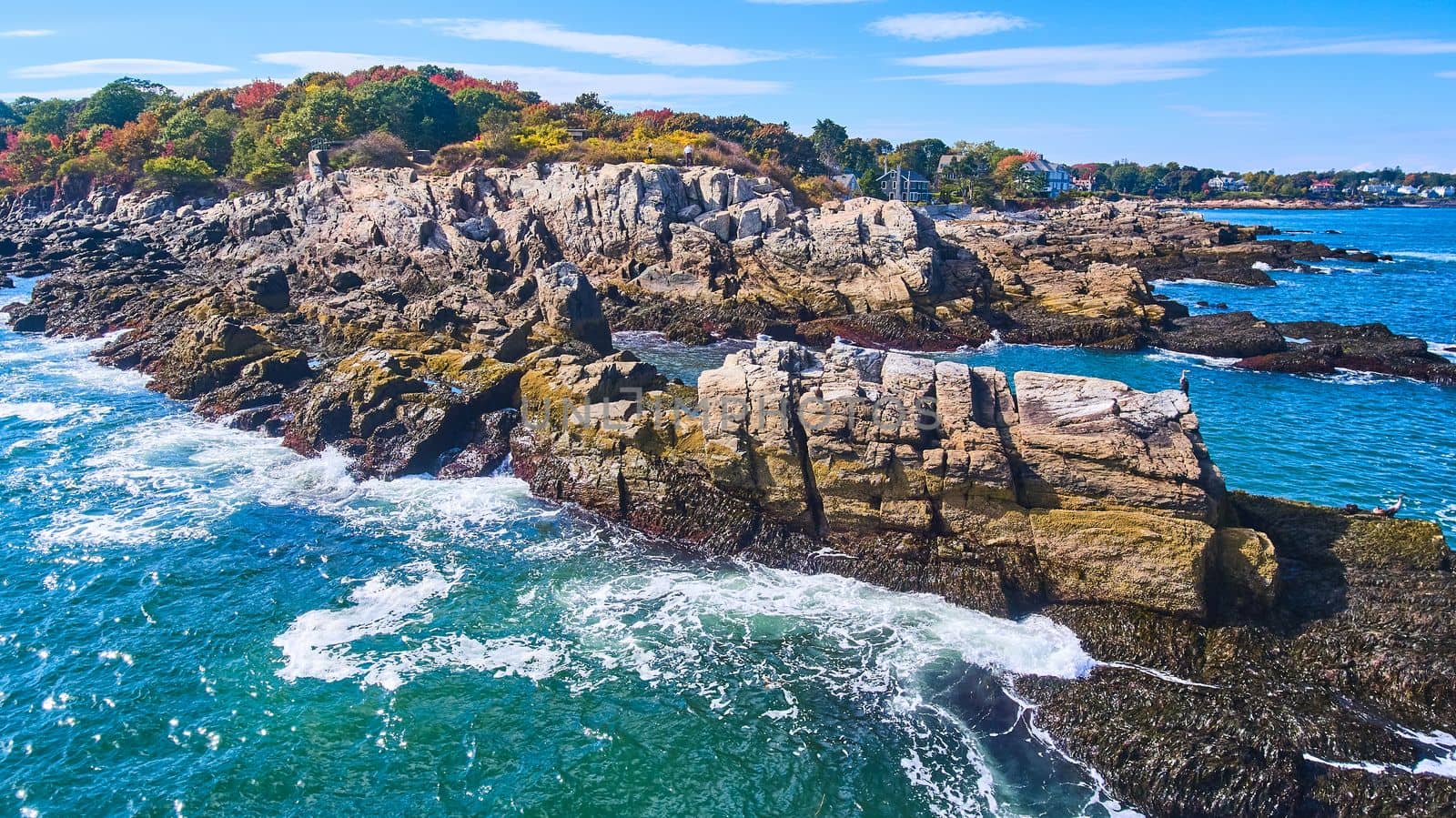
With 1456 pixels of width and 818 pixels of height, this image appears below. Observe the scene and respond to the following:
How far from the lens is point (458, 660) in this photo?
17.6m

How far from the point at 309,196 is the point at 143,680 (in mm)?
57279

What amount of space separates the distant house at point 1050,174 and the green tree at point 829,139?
132 ft

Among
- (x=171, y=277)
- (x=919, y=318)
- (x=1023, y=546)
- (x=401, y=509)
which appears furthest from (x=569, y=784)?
(x=171, y=277)

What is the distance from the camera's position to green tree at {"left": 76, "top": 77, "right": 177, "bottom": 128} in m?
103

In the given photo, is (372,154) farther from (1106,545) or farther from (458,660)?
(1106,545)

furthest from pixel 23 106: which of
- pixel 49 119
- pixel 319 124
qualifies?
pixel 319 124

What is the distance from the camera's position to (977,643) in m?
17.8

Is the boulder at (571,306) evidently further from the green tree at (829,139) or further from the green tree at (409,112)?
the green tree at (829,139)

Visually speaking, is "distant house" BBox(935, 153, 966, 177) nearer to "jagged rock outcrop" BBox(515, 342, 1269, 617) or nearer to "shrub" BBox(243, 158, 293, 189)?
"shrub" BBox(243, 158, 293, 189)

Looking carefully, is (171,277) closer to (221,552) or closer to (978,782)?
(221,552)

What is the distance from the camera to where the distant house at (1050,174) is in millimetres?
151250

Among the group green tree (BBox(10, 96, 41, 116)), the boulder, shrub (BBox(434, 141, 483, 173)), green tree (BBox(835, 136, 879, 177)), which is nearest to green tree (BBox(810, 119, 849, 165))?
green tree (BBox(835, 136, 879, 177))

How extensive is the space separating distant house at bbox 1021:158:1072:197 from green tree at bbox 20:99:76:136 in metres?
152

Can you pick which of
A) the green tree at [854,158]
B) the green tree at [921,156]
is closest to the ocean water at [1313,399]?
the green tree at [854,158]
